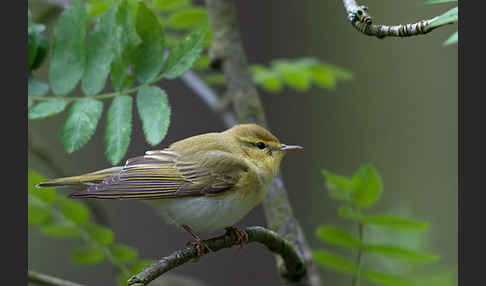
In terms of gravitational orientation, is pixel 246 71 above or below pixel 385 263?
above

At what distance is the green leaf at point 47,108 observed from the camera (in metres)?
2.47

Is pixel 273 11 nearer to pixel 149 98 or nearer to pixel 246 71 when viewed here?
pixel 246 71

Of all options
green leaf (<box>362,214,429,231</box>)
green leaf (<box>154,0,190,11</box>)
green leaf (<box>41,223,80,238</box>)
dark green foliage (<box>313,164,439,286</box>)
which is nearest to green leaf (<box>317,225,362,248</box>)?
dark green foliage (<box>313,164,439,286</box>)

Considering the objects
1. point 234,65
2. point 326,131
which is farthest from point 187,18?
point 326,131

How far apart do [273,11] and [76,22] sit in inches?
214

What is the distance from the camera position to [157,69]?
2498 millimetres

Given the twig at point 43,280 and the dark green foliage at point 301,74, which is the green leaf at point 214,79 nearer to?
the dark green foliage at point 301,74

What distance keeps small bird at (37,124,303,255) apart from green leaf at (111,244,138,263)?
0.28 m

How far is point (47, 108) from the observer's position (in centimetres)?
252

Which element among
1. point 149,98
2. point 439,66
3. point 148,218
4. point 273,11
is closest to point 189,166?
point 149,98

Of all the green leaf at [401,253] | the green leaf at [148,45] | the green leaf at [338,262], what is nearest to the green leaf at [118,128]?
the green leaf at [148,45]

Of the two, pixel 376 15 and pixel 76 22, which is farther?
pixel 376 15

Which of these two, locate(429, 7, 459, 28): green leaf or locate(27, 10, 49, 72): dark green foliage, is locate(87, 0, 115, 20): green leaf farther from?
locate(429, 7, 459, 28): green leaf

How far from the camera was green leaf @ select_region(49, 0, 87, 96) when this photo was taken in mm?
2576
